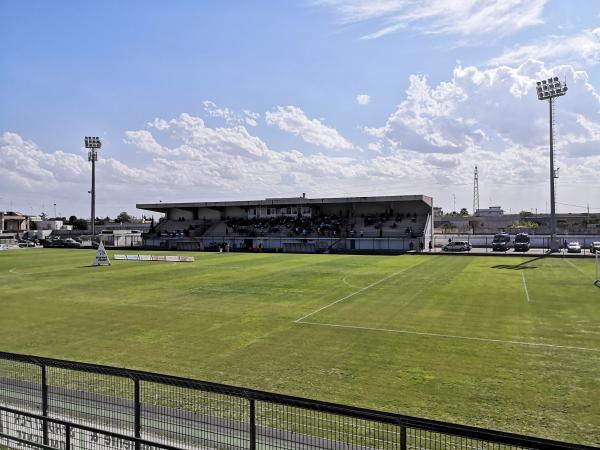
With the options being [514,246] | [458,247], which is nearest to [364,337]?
[458,247]

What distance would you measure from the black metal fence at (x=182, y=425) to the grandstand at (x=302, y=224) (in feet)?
194

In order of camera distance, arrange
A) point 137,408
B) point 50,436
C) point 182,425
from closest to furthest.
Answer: point 137,408, point 50,436, point 182,425

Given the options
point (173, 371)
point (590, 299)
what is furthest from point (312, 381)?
point (590, 299)

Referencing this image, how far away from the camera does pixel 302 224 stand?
78562 mm

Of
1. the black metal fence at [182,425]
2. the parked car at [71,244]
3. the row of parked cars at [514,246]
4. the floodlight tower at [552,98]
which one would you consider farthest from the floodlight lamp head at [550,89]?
the parked car at [71,244]

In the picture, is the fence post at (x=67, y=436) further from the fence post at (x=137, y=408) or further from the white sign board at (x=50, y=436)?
the fence post at (x=137, y=408)

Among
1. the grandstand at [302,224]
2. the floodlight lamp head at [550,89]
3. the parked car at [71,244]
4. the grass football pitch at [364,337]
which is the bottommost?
the grass football pitch at [364,337]

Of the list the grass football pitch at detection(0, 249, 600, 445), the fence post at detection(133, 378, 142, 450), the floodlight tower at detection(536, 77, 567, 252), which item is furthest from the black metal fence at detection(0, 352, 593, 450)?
the floodlight tower at detection(536, 77, 567, 252)

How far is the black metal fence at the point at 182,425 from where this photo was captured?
184 inches

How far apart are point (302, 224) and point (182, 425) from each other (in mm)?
71599

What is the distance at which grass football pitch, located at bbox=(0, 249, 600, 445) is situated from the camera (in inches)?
410

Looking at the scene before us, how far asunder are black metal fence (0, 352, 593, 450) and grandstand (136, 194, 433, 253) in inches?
2327

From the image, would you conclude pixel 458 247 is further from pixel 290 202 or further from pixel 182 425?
pixel 182 425

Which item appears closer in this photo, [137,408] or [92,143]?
[137,408]
